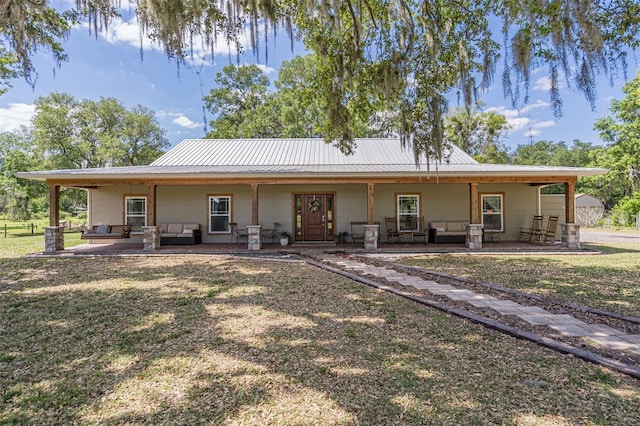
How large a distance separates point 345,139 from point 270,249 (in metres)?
4.10

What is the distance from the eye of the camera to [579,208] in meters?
24.1

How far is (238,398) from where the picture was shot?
86.2 inches

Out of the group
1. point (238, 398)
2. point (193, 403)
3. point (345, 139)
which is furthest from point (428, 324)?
point (345, 139)

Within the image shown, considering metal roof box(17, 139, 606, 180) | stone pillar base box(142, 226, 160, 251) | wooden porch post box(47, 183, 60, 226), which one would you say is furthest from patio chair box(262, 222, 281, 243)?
wooden porch post box(47, 183, 60, 226)

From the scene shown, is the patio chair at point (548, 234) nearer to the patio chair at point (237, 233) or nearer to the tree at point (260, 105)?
the patio chair at point (237, 233)

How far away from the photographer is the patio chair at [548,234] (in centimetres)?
1034

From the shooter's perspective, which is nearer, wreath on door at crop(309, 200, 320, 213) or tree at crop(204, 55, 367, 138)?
wreath on door at crop(309, 200, 320, 213)

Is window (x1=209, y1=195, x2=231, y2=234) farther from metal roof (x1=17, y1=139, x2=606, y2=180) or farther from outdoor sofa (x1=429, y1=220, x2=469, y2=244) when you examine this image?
outdoor sofa (x1=429, y1=220, x2=469, y2=244)

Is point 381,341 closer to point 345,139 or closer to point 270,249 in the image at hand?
point 345,139

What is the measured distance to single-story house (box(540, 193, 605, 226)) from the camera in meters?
11.2

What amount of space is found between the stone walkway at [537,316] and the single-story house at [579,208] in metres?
8.38

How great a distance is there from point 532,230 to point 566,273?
5.03 m

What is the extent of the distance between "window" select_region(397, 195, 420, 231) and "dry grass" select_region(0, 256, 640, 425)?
6.98 m

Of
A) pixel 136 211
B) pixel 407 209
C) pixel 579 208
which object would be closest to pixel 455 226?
pixel 407 209
